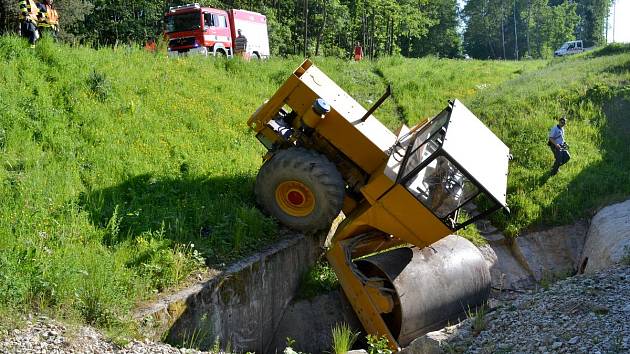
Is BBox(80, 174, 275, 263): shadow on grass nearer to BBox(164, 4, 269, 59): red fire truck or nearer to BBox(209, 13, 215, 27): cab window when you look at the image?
BBox(164, 4, 269, 59): red fire truck

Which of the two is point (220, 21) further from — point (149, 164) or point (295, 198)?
point (295, 198)

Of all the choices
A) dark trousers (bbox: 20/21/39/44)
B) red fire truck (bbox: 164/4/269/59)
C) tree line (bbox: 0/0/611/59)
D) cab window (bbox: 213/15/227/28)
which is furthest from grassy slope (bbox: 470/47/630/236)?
→ cab window (bbox: 213/15/227/28)

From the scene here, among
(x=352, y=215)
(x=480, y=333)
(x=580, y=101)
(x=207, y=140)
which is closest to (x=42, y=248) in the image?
(x=352, y=215)

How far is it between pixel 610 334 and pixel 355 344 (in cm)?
410

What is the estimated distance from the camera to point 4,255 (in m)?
5.79

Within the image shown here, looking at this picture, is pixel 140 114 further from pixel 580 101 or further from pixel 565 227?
pixel 580 101

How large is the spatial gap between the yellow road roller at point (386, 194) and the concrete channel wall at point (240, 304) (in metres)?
0.70

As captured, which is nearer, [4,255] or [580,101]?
[4,255]

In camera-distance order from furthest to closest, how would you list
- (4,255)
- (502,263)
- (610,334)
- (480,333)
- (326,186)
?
→ (502,263) < (326,186) < (480,333) < (4,255) < (610,334)

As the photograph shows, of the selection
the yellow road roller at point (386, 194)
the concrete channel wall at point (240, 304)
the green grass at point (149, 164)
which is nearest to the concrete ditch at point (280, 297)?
the concrete channel wall at point (240, 304)

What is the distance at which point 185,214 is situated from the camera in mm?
8516

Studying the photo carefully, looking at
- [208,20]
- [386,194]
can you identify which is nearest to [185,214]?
[386,194]

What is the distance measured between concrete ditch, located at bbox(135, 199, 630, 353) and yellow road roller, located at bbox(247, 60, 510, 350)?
79 cm

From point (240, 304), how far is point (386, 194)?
2.33 m
